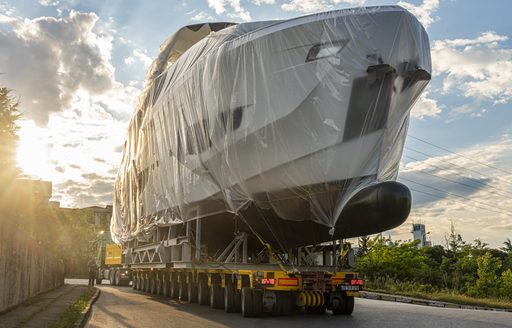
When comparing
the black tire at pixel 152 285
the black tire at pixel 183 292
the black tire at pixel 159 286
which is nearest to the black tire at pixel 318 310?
the black tire at pixel 183 292

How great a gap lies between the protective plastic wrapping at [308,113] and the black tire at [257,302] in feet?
4.69

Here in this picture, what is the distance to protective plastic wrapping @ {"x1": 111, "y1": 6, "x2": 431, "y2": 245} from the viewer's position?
8.94 m

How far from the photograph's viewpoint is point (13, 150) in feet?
47.0

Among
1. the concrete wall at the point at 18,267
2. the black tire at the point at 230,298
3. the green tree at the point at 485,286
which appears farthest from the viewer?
the green tree at the point at 485,286

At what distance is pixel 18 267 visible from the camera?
11.5 metres

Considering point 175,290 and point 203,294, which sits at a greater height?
point 203,294

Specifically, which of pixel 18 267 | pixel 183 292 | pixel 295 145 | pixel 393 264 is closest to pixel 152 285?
pixel 183 292

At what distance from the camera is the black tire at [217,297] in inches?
465

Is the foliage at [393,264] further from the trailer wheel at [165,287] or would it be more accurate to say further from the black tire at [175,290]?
the black tire at [175,290]

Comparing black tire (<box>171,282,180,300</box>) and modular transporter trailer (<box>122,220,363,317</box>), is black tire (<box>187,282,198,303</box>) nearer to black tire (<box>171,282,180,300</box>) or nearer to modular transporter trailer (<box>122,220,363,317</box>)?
modular transporter trailer (<box>122,220,363,317</box>)

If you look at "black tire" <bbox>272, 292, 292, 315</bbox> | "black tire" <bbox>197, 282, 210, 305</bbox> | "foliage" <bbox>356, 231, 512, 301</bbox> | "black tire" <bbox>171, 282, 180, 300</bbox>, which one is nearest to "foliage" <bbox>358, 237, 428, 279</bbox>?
"foliage" <bbox>356, 231, 512, 301</bbox>

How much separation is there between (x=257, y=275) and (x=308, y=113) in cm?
330

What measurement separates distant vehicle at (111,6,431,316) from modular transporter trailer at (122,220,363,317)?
0.03 m

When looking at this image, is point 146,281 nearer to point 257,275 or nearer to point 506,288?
point 257,275
